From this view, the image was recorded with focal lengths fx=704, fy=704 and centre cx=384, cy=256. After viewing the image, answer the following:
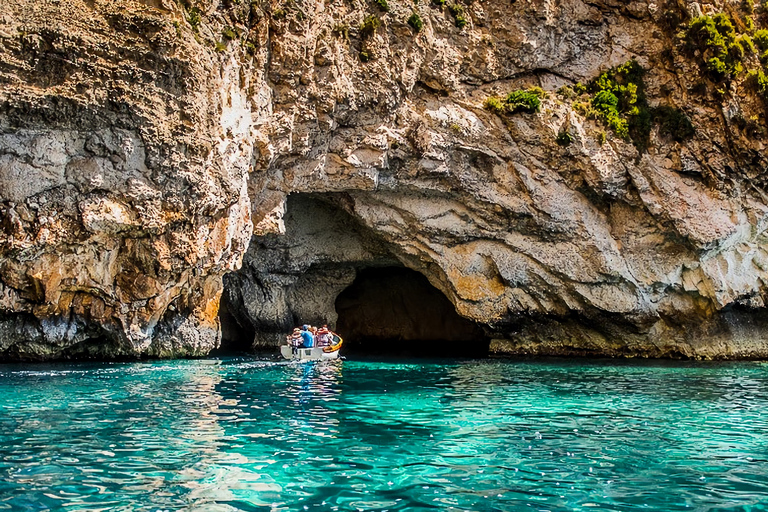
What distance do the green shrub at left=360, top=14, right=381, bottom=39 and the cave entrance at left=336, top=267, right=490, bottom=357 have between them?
15.0 meters

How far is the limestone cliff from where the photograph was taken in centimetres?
1792

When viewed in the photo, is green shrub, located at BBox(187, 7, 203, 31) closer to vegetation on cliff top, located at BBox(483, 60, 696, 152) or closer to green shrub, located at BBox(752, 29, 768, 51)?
vegetation on cliff top, located at BBox(483, 60, 696, 152)

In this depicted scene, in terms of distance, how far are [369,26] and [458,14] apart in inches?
143

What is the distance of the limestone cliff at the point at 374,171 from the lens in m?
17.9

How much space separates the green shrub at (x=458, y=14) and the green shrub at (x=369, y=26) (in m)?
3.15

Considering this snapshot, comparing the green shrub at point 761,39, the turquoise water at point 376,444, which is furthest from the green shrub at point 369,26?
the green shrub at point 761,39

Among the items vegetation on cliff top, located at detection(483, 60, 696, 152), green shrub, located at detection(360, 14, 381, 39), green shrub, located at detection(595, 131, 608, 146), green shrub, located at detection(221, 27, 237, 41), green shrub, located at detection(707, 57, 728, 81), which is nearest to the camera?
green shrub, located at detection(221, 27, 237, 41)

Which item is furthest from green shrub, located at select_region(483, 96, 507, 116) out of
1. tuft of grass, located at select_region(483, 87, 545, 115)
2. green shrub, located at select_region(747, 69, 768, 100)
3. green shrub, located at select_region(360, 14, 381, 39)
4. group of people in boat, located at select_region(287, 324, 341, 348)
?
group of people in boat, located at select_region(287, 324, 341, 348)

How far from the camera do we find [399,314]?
37938 mm

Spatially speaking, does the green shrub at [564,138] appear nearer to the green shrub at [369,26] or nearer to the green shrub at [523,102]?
the green shrub at [523,102]

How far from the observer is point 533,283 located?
2691 cm

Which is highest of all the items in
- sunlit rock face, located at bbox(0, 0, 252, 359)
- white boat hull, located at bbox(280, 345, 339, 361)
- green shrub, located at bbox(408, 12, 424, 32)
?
green shrub, located at bbox(408, 12, 424, 32)

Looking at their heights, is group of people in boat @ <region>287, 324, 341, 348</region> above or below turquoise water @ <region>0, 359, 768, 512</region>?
above

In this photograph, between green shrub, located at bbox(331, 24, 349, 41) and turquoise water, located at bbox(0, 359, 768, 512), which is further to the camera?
green shrub, located at bbox(331, 24, 349, 41)
